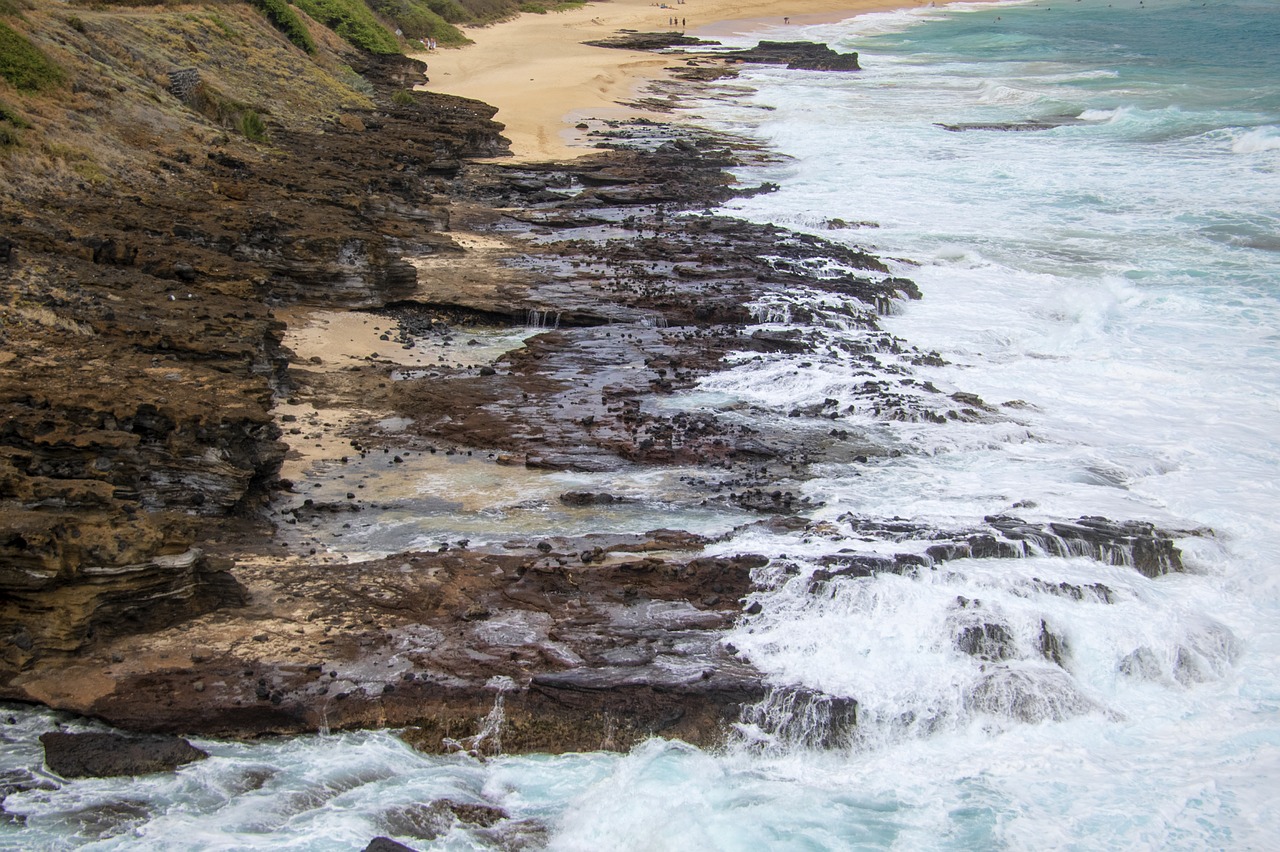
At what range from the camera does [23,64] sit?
51.4ft

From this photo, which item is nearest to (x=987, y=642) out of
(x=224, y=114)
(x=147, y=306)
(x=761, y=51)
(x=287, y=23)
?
(x=147, y=306)

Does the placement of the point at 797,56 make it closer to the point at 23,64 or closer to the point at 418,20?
the point at 418,20

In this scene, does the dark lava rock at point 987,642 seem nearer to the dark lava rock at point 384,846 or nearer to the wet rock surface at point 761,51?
the dark lava rock at point 384,846

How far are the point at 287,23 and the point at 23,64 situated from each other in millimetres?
Answer: 15416

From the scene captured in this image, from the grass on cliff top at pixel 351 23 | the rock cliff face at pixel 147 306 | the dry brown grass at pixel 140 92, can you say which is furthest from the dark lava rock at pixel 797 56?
the rock cliff face at pixel 147 306

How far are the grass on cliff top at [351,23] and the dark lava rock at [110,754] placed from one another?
33.3 metres

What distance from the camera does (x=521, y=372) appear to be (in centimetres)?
1411

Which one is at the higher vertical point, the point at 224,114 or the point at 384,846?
the point at 224,114

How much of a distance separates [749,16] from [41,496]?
71.0 m

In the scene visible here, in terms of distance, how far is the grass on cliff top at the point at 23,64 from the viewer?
1539 cm

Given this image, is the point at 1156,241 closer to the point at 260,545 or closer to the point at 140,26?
the point at 260,545

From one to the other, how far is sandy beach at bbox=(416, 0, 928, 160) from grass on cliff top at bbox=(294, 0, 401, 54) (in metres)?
2.05

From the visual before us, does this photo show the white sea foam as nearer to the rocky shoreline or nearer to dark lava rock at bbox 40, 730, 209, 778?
the rocky shoreline

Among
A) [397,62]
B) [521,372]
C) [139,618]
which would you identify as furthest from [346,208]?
[397,62]
